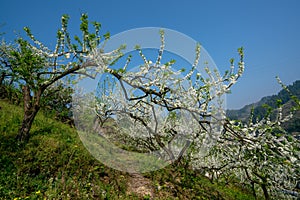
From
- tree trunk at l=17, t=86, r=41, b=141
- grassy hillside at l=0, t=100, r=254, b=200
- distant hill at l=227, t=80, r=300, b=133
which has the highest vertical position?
distant hill at l=227, t=80, r=300, b=133

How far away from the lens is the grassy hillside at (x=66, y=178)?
438 centimetres

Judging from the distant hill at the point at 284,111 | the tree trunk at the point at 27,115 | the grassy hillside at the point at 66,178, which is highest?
the distant hill at the point at 284,111

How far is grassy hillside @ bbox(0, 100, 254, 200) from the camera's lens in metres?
4.38

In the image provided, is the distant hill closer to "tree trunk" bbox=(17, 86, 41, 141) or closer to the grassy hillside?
the grassy hillside

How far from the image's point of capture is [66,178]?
4.98 meters

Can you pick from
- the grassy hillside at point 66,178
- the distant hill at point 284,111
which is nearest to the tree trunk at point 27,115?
the grassy hillside at point 66,178

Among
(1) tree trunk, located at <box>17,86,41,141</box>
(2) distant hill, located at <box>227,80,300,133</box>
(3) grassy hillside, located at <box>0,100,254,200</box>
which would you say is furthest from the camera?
(1) tree trunk, located at <box>17,86,41,141</box>

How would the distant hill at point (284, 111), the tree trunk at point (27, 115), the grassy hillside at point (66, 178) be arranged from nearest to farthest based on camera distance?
1. the grassy hillside at point (66, 178)
2. the distant hill at point (284, 111)
3. the tree trunk at point (27, 115)

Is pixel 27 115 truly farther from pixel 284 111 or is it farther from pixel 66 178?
pixel 284 111

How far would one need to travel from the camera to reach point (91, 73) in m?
5.63

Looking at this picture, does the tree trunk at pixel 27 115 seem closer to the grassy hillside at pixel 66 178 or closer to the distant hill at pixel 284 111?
the grassy hillside at pixel 66 178

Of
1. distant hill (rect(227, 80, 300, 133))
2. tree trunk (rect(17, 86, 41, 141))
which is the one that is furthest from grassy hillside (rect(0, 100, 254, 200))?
distant hill (rect(227, 80, 300, 133))

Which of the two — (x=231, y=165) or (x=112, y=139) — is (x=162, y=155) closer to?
(x=112, y=139)

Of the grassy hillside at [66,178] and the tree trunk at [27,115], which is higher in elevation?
the tree trunk at [27,115]
